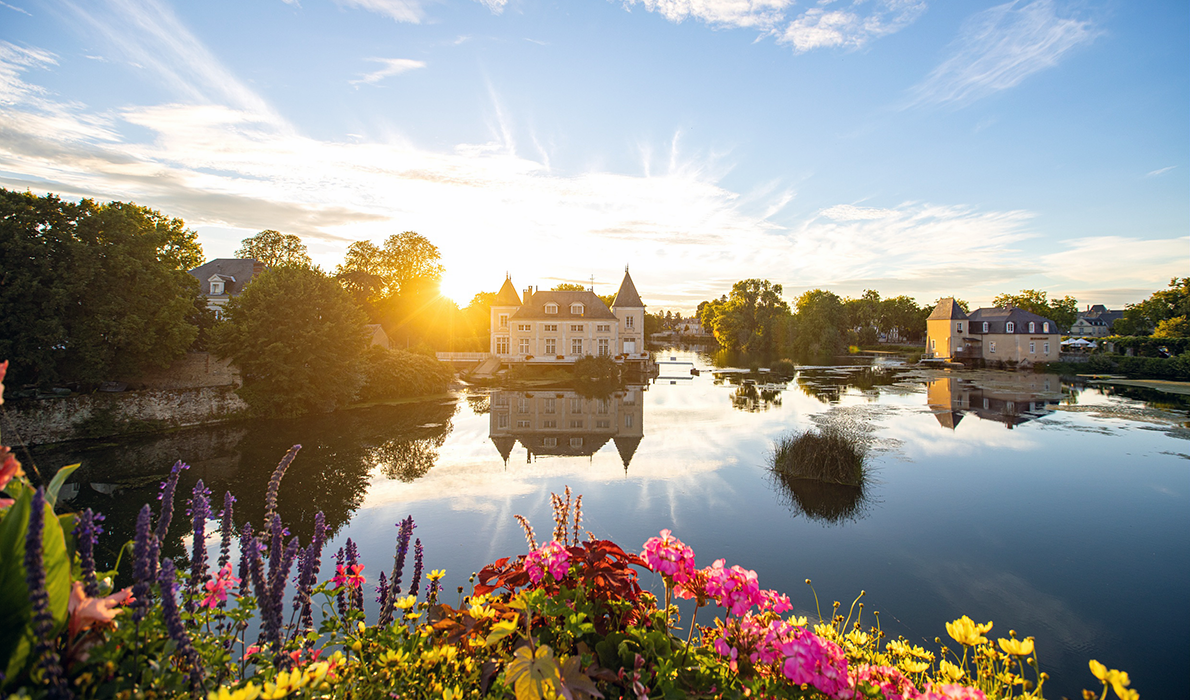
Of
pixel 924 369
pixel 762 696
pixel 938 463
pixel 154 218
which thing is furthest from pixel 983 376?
pixel 154 218

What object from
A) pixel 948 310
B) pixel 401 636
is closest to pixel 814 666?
pixel 401 636

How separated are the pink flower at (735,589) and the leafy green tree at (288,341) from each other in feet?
72.1

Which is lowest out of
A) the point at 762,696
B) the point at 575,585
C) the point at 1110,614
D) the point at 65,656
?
the point at 1110,614

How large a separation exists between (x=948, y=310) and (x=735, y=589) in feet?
190

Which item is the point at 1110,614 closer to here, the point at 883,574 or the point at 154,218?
the point at 883,574

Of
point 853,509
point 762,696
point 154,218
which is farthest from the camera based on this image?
point 154,218

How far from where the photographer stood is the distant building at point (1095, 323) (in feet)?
287

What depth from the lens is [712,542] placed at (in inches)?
352

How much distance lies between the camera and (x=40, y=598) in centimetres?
127

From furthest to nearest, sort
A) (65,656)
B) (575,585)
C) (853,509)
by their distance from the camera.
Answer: (853,509), (575,585), (65,656)

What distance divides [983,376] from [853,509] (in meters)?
37.8

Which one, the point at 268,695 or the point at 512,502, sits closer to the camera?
the point at 268,695

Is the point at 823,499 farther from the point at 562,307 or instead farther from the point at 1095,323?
the point at 1095,323

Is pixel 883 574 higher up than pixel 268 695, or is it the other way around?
pixel 268 695
